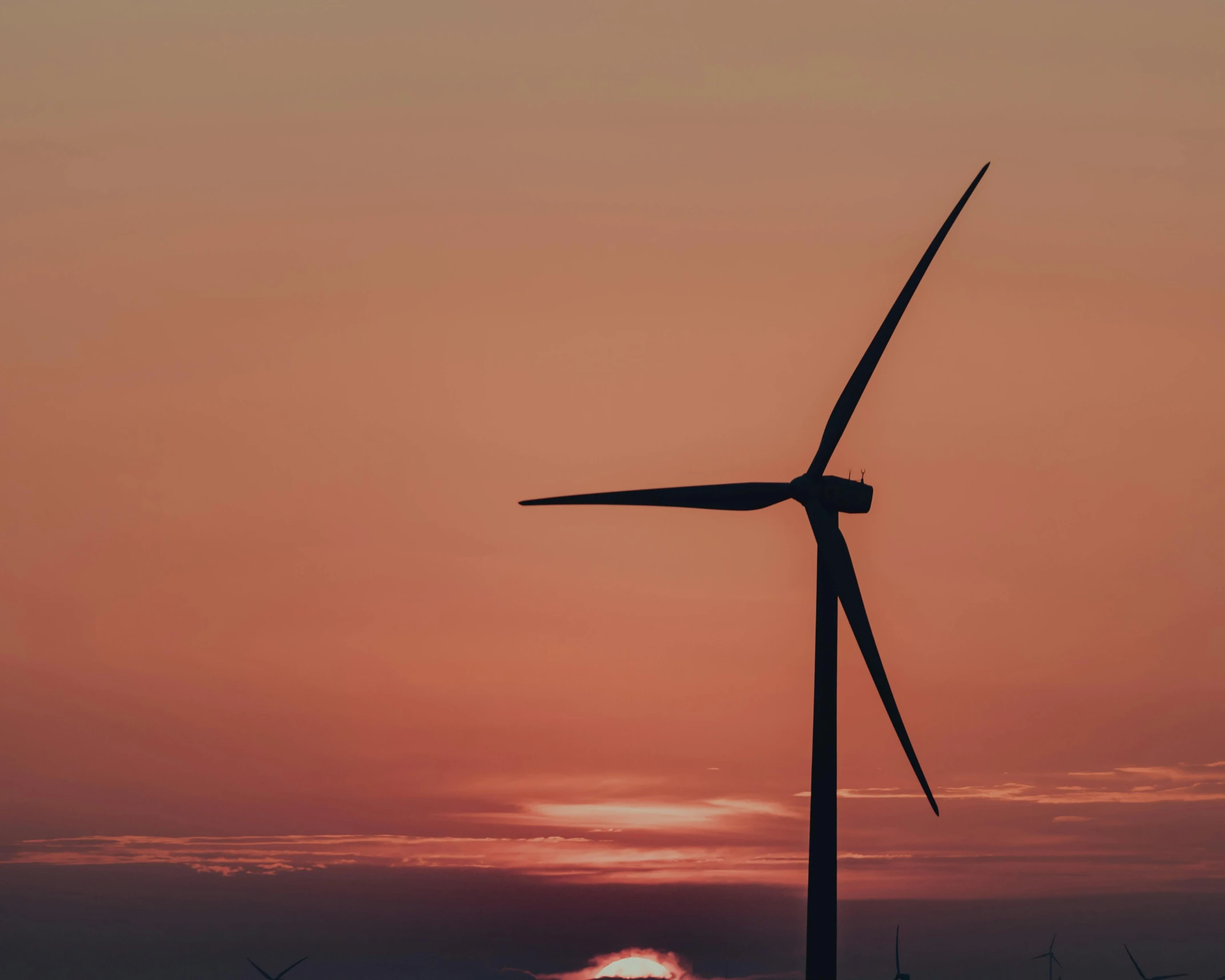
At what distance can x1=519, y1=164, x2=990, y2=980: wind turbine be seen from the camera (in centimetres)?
5347

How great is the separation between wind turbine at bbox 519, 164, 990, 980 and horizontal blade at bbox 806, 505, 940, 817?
0.09 feet

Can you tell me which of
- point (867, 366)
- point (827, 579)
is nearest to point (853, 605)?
point (827, 579)

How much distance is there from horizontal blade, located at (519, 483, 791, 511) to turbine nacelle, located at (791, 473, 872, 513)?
111 cm

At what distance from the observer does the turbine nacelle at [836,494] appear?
192 feet

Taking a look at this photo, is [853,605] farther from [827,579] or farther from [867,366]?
[867,366]

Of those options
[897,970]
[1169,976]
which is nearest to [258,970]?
[897,970]

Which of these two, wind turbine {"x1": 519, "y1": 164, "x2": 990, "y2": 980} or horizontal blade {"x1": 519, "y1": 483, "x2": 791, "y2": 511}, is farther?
horizontal blade {"x1": 519, "y1": 483, "x2": 791, "y2": 511}

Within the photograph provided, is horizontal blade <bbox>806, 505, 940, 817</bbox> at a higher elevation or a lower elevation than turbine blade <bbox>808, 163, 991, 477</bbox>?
lower

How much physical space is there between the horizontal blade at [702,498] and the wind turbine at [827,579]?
0.03 meters

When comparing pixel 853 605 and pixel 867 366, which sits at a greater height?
pixel 867 366

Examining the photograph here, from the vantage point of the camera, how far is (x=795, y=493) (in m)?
59.4

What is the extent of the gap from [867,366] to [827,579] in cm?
827

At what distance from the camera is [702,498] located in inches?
2440

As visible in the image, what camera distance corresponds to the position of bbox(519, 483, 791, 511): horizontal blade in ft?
199
